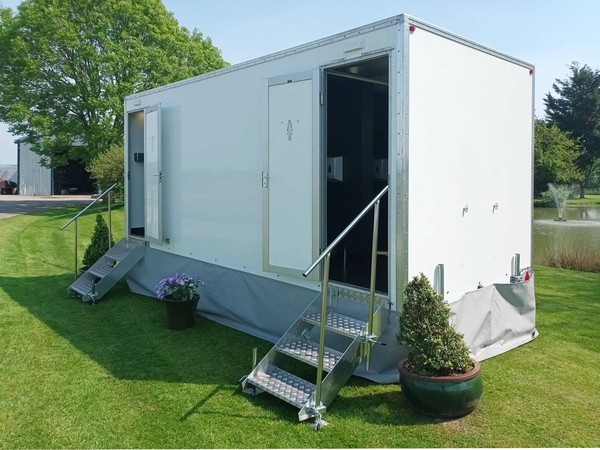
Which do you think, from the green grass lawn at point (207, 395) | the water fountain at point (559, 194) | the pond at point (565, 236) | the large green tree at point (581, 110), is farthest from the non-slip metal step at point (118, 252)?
the large green tree at point (581, 110)

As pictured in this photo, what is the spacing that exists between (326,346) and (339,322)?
0.36 metres

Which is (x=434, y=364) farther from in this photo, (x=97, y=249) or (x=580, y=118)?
(x=580, y=118)

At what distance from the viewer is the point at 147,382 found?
423 cm

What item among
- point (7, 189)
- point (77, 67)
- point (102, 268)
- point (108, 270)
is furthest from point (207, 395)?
point (7, 189)

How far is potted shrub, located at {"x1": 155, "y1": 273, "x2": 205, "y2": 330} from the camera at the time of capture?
5.59 m

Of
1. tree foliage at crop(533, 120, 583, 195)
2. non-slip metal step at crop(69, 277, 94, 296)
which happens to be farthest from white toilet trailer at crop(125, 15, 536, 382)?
tree foliage at crop(533, 120, 583, 195)

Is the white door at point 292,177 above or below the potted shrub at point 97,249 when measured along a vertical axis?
above

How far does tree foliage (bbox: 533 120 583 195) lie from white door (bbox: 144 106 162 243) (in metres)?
28.2

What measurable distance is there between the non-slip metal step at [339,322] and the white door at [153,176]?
10.3ft

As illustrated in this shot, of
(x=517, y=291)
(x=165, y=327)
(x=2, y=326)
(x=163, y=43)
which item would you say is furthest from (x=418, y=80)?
(x=163, y=43)

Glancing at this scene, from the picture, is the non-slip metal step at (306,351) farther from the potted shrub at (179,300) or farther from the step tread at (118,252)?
the step tread at (118,252)

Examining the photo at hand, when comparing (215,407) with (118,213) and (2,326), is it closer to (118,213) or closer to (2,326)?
(2,326)

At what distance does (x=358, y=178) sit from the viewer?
21.2 ft

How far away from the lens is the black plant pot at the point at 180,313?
18.3 feet
